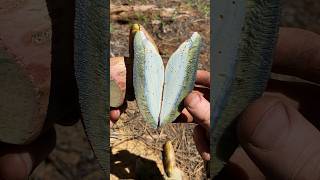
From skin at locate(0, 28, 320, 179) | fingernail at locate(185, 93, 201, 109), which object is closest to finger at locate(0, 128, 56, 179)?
skin at locate(0, 28, 320, 179)

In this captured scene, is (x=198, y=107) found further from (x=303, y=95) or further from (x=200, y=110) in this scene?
(x=303, y=95)

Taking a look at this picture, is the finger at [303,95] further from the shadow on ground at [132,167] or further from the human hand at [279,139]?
the shadow on ground at [132,167]

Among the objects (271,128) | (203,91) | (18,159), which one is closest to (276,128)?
(271,128)

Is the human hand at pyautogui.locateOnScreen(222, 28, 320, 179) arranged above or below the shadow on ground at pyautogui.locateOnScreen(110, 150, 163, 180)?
Result: above

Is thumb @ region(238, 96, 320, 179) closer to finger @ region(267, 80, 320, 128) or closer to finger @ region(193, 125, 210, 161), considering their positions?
finger @ region(267, 80, 320, 128)

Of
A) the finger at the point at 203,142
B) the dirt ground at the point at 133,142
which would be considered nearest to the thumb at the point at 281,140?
the finger at the point at 203,142

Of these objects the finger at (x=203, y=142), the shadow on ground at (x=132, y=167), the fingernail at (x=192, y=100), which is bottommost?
the shadow on ground at (x=132, y=167)
